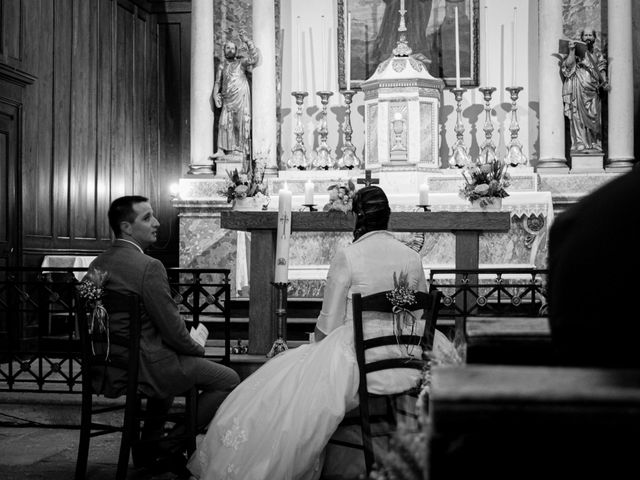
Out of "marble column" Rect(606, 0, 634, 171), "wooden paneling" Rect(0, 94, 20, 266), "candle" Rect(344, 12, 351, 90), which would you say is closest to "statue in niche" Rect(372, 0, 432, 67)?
"candle" Rect(344, 12, 351, 90)

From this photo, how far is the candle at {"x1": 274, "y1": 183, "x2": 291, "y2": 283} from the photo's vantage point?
251 inches

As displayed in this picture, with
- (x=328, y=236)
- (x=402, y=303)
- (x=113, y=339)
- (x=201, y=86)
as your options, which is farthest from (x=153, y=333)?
(x=201, y=86)

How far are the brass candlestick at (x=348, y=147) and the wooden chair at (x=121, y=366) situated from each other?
731cm

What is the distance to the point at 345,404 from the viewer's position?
456 cm

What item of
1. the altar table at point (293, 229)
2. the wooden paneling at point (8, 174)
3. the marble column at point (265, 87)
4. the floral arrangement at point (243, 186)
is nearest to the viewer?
the altar table at point (293, 229)

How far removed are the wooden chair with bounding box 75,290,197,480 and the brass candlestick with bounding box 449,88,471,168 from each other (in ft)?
24.1

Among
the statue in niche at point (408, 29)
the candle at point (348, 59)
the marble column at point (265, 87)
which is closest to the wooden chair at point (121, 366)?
the marble column at point (265, 87)

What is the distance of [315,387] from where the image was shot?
4.57 meters

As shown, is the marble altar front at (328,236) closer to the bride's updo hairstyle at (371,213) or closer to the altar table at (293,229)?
the altar table at (293,229)

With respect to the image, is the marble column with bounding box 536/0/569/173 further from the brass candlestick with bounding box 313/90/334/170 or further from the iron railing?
the iron railing

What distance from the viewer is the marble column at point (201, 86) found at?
1229 centimetres

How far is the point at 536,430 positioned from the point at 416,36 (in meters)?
Answer: 11.8

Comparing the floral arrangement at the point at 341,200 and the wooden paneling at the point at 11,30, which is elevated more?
the wooden paneling at the point at 11,30

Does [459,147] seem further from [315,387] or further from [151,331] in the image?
[315,387]
